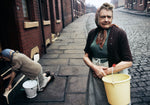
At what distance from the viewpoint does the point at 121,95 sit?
62.0 inches

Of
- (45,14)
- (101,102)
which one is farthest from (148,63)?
(45,14)

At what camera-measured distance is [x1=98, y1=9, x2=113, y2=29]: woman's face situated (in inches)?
68.1

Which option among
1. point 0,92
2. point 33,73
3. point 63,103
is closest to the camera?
point 0,92

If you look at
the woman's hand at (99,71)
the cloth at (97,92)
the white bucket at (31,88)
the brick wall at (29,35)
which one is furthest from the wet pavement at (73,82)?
the woman's hand at (99,71)

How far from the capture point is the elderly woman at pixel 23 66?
2.91m

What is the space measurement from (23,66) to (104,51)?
2054 millimetres

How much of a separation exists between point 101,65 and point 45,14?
6771mm

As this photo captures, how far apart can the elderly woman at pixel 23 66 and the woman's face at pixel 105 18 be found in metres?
2.02

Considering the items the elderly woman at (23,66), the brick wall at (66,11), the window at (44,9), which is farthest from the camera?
the brick wall at (66,11)

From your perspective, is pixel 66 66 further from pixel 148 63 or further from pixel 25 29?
pixel 148 63

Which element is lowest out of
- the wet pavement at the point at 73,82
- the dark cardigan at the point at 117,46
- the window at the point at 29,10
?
the wet pavement at the point at 73,82

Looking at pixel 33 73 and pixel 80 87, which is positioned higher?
pixel 33 73

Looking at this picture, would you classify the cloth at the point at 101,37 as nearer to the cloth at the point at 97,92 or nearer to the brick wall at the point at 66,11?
the cloth at the point at 97,92

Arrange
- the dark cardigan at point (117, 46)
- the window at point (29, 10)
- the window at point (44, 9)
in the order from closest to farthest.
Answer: the dark cardigan at point (117, 46) < the window at point (29, 10) < the window at point (44, 9)
